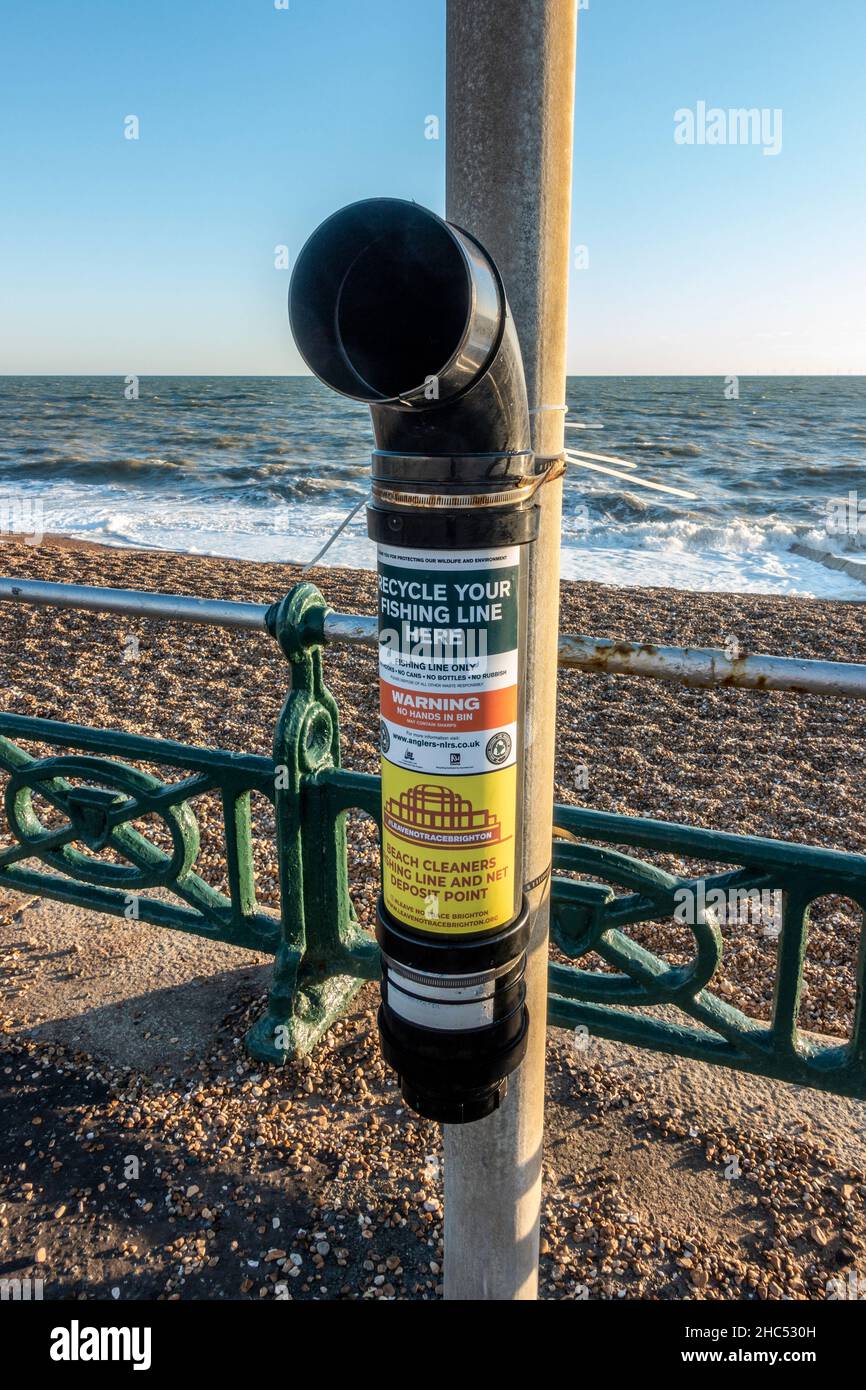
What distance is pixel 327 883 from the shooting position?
2725mm

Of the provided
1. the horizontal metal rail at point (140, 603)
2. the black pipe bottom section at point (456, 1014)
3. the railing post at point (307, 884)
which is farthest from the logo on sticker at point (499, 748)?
the railing post at point (307, 884)

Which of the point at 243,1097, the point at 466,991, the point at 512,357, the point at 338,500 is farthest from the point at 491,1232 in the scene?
the point at 338,500

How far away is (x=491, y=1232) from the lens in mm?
1625

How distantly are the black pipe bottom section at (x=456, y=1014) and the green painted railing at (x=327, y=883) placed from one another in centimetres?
79

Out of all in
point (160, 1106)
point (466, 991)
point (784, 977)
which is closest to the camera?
point (466, 991)

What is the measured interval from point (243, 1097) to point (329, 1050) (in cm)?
29

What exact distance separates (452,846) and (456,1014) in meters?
0.27

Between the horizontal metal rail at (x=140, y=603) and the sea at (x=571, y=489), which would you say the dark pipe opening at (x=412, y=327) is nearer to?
the sea at (x=571, y=489)

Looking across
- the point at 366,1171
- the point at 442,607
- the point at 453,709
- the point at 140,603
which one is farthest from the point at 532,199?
the point at 366,1171

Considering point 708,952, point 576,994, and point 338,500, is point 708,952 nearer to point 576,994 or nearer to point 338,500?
point 576,994

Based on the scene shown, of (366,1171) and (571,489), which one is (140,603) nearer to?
(366,1171)

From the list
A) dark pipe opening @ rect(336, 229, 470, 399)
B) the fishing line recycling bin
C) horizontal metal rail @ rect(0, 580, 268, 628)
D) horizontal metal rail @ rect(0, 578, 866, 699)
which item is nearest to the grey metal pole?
the fishing line recycling bin

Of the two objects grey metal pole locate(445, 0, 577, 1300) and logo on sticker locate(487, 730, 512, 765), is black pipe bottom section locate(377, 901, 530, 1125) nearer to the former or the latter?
grey metal pole locate(445, 0, 577, 1300)

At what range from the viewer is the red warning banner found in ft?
4.17
